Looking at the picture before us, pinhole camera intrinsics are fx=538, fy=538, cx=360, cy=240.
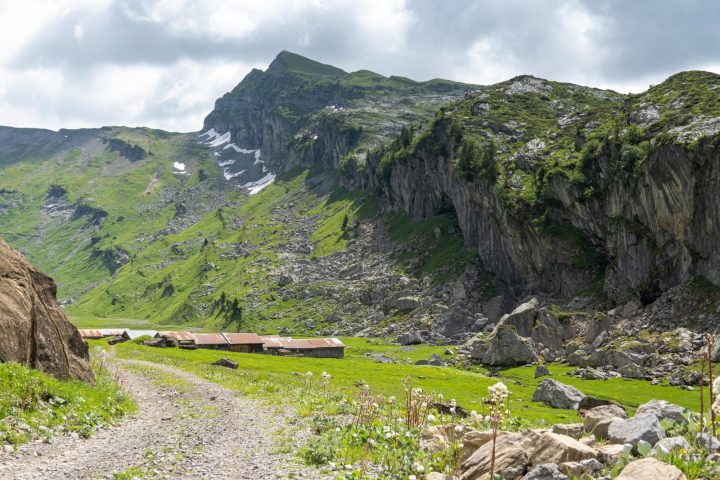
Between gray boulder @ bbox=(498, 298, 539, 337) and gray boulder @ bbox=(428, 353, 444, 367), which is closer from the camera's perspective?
gray boulder @ bbox=(428, 353, 444, 367)

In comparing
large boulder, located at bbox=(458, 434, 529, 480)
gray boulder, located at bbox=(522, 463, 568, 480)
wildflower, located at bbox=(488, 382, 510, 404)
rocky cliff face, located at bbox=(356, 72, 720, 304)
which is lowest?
large boulder, located at bbox=(458, 434, 529, 480)

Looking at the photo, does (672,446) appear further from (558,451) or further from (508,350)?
(508,350)

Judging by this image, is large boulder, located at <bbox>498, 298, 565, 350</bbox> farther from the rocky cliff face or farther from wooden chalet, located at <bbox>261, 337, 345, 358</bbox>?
wooden chalet, located at <bbox>261, 337, 345, 358</bbox>

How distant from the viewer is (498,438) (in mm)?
16625

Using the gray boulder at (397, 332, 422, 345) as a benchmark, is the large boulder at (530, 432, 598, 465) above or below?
above

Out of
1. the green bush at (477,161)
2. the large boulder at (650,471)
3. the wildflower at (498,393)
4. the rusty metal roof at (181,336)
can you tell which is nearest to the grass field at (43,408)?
the wildflower at (498,393)

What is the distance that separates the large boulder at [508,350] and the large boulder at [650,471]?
367 feet

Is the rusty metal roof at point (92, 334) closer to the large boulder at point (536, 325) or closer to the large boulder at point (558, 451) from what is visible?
the large boulder at point (536, 325)

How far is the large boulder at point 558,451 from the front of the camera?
44.7 feet

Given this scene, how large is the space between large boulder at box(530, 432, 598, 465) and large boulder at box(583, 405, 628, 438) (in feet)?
10.9

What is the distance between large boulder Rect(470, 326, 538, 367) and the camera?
119 m

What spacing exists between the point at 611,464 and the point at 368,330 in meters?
171

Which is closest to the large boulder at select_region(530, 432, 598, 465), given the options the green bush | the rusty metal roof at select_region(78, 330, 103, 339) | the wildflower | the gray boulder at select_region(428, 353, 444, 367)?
the wildflower

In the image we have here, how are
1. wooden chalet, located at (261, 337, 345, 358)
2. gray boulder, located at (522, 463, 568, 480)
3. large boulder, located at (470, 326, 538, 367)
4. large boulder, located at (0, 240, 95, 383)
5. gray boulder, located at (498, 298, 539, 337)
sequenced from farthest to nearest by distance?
gray boulder, located at (498, 298, 539, 337) → wooden chalet, located at (261, 337, 345, 358) → large boulder, located at (470, 326, 538, 367) → large boulder, located at (0, 240, 95, 383) → gray boulder, located at (522, 463, 568, 480)
